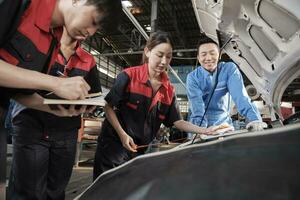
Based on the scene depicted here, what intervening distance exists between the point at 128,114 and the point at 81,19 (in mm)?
875

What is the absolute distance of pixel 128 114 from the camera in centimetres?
185

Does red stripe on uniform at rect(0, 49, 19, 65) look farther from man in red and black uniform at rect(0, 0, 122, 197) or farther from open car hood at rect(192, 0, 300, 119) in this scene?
open car hood at rect(192, 0, 300, 119)

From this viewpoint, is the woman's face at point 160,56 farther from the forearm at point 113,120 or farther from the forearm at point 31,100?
the forearm at point 31,100

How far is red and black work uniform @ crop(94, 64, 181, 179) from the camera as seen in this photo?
71.2 inches

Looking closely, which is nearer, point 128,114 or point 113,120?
point 113,120

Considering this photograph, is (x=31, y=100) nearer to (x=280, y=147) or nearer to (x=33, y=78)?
(x=33, y=78)

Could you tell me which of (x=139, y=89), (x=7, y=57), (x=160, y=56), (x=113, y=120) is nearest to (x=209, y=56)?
(x=160, y=56)

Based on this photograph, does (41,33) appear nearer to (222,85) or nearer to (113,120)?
(113,120)

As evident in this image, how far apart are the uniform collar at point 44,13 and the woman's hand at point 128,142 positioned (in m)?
0.78

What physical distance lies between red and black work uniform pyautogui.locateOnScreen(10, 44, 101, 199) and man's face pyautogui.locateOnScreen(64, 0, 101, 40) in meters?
0.57

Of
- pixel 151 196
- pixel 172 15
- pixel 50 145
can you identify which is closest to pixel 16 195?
pixel 50 145

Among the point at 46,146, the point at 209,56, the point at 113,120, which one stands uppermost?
the point at 209,56

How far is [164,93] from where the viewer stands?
1975 millimetres

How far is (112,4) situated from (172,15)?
8912 mm
